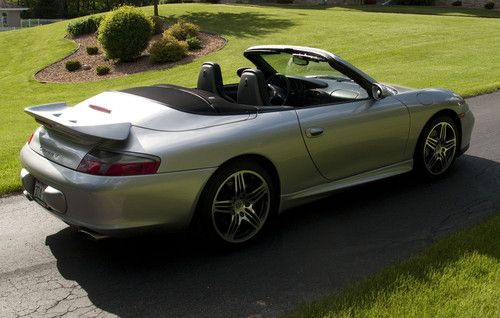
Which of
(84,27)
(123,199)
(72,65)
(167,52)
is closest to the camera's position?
(123,199)

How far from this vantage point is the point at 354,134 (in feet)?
15.7

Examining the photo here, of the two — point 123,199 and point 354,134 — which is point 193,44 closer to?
point 354,134

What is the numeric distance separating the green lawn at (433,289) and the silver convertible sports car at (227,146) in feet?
3.45

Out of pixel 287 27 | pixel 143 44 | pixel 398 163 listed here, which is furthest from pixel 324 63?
pixel 287 27

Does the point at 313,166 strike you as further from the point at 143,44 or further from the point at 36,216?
the point at 143,44

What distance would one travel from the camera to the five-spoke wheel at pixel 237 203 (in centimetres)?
396

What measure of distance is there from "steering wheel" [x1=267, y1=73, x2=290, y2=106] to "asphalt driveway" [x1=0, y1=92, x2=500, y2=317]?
0.99 m

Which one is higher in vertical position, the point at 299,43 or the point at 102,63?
the point at 299,43

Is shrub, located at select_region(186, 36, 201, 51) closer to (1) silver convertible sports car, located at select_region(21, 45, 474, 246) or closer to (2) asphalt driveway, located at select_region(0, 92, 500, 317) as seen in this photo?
(1) silver convertible sports car, located at select_region(21, 45, 474, 246)

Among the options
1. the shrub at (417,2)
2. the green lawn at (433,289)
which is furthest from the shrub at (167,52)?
the shrub at (417,2)

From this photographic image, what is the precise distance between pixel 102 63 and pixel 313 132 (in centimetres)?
1905

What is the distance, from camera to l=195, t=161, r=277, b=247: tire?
3963 millimetres

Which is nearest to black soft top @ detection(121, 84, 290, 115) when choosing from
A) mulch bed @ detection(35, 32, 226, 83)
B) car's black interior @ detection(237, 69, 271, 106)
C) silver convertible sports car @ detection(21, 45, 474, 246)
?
silver convertible sports car @ detection(21, 45, 474, 246)

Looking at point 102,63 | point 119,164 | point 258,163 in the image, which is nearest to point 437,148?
point 258,163
